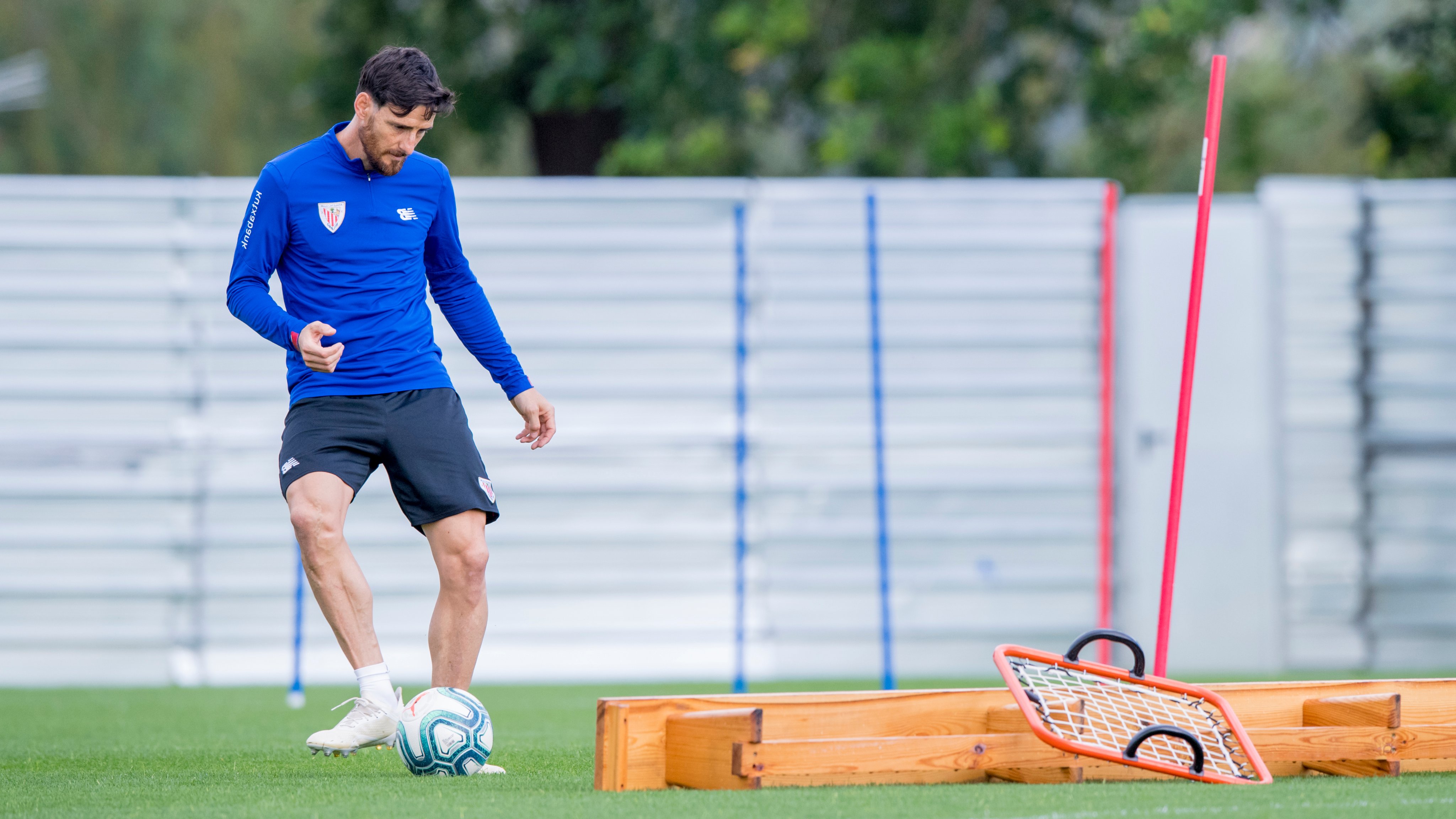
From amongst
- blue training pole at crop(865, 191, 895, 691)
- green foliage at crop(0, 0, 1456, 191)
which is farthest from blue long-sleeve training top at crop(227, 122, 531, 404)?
green foliage at crop(0, 0, 1456, 191)

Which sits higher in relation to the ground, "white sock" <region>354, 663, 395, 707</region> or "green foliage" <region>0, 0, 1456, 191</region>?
"green foliage" <region>0, 0, 1456, 191</region>

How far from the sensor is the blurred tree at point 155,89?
14078 millimetres

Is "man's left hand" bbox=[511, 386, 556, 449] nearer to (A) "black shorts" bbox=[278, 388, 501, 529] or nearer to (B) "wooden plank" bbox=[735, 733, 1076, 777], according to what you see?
(A) "black shorts" bbox=[278, 388, 501, 529]

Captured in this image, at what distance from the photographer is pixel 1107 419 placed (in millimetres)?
8102

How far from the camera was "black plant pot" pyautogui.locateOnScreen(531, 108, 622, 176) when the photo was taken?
11.9 metres

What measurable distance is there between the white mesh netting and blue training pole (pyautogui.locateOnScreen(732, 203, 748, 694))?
4060 millimetres

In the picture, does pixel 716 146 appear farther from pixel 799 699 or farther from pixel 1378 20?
pixel 799 699

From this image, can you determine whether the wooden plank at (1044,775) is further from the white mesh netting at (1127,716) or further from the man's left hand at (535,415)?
the man's left hand at (535,415)

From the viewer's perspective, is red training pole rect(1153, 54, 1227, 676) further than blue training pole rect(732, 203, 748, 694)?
No

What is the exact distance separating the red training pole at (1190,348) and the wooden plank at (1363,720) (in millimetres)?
404

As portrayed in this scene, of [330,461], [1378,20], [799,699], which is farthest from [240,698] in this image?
[1378,20]

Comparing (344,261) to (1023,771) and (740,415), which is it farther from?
(740,415)

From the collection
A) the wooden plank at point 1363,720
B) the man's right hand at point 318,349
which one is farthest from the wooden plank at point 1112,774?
the man's right hand at point 318,349

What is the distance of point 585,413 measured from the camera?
8.04 m
